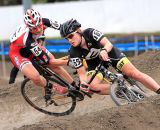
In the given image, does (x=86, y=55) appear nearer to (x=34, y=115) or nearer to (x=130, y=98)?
(x=130, y=98)

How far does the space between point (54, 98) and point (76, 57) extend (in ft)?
6.24

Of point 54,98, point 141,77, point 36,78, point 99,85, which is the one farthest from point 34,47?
point 141,77

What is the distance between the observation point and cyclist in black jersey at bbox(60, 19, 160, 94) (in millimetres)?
9680

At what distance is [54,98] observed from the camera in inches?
450

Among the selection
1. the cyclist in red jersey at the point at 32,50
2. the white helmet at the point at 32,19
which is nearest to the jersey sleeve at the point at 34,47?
the cyclist in red jersey at the point at 32,50

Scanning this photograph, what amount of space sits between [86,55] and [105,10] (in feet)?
57.4

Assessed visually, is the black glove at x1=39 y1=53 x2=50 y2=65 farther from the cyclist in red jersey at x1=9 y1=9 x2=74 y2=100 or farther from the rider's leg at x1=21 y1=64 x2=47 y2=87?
the rider's leg at x1=21 y1=64 x2=47 y2=87

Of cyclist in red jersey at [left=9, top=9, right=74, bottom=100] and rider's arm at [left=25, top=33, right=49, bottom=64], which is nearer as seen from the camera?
rider's arm at [left=25, top=33, right=49, bottom=64]

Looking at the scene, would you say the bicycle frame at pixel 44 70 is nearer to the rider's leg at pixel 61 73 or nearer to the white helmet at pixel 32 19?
the rider's leg at pixel 61 73

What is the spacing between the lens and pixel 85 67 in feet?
33.3

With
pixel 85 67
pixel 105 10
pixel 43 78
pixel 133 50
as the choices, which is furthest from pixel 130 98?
pixel 105 10

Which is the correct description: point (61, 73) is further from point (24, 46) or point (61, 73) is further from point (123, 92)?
point (123, 92)

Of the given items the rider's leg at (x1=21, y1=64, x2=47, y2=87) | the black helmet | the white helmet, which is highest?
the black helmet

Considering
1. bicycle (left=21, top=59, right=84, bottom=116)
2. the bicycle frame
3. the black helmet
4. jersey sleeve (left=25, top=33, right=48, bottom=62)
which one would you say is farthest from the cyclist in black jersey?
the bicycle frame
